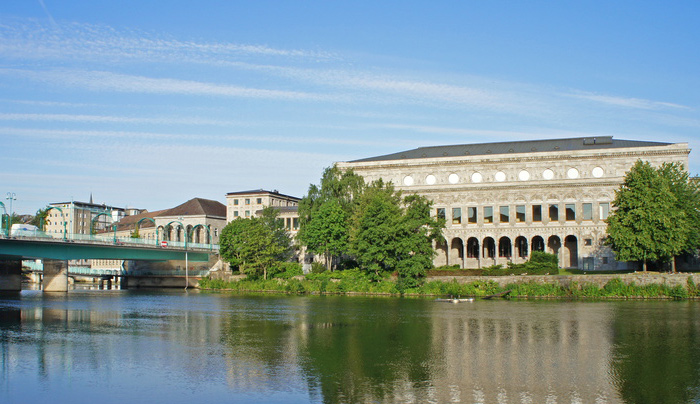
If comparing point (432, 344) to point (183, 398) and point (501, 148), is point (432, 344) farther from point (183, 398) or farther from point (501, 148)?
point (501, 148)

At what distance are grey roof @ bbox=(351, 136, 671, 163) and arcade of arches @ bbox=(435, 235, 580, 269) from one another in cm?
1240

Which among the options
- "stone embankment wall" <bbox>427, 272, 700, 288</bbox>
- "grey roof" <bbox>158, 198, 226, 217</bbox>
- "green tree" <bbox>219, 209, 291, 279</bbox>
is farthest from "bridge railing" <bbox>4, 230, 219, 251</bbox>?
"stone embankment wall" <bbox>427, 272, 700, 288</bbox>

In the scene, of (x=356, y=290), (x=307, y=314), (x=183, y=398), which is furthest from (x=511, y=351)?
(x=356, y=290)

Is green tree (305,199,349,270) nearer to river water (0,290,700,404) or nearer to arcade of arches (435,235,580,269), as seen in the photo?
arcade of arches (435,235,580,269)

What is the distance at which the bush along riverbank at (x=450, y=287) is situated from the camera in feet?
216

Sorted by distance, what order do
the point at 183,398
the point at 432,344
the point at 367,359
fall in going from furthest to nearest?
the point at 432,344
the point at 367,359
the point at 183,398

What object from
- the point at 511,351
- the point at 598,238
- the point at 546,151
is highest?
the point at 546,151

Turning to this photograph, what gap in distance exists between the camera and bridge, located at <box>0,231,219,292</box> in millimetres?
75000

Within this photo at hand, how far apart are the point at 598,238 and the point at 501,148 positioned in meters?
18.7

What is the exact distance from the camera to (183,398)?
2294 centimetres

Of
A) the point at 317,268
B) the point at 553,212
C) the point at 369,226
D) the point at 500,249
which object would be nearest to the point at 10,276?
→ the point at 317,268

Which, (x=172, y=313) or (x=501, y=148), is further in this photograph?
(x=501, y=148)

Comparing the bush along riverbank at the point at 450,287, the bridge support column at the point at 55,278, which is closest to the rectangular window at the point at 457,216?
the bush along riverbank at the point at 450,287

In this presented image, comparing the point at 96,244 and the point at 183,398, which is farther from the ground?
the point at 96,244
